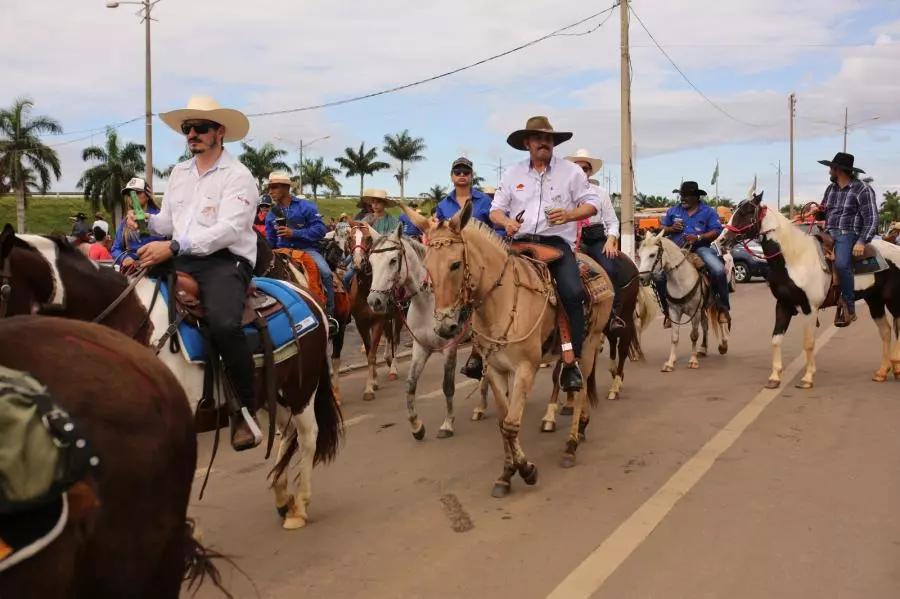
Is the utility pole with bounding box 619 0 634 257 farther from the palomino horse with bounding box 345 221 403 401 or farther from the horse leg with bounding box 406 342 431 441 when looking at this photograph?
the horse leg with bounding box 406 342 431 441

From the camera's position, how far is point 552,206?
6.21m

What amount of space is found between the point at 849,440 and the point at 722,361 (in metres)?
4.43

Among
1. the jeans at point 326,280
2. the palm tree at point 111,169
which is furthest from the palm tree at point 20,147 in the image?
the jeans at point 326,280

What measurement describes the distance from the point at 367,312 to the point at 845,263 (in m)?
6.14

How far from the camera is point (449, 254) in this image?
5.16 metres

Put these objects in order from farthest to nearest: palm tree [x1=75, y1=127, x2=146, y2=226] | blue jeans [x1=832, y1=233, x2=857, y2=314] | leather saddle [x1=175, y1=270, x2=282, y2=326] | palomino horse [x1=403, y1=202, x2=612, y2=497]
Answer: palm tree [x1=75, y1=127, x2=146, y2=226], blue jeans [x1=832, y1=233, x2=857, y2=314], palomino horse [x1=403, y1=202, x2=612, y2=497], leather saddle [x1=175, y1=270, x2=282, y2=326]

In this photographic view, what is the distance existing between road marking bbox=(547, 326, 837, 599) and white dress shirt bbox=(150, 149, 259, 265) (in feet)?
8.73

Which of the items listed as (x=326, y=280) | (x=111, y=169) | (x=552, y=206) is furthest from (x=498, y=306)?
(x=111, y=169)

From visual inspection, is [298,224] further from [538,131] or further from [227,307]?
[227,307]

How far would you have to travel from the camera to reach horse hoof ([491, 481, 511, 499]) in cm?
537

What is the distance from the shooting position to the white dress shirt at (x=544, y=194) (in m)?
6.23

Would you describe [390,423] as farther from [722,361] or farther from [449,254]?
[722,361]

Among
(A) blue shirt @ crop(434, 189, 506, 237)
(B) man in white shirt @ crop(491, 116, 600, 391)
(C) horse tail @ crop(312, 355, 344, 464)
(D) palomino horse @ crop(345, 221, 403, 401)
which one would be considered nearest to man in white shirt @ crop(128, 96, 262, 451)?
(C) horse tail @ crop(312, 355, 344, 464)

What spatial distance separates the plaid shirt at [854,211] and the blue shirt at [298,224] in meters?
6.63
